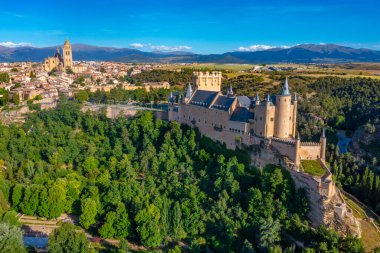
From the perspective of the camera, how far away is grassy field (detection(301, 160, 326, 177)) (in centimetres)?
3506

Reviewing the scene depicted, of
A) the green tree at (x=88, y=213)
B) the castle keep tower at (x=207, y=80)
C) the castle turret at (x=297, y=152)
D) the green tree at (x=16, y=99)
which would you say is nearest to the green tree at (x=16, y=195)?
the green tree at (x=88, y=213)

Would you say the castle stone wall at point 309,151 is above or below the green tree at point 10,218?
above

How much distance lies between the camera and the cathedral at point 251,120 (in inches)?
1502

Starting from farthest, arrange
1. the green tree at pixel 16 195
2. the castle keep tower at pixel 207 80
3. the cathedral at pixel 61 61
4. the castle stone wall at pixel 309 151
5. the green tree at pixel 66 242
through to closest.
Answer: the cathedral at pixel 61 61 → the castle keep tower at pixel 207 80 → the green tree at pixel 16 195 → the castle stone wall at pixel 309 151 → the green tree at pixel 66 242

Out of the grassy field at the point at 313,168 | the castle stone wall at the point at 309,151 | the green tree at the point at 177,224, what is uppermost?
the castle stone wall at the point at 309,151

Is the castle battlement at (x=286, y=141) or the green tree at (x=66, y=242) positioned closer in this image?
the green tree at (x=66, y=242)

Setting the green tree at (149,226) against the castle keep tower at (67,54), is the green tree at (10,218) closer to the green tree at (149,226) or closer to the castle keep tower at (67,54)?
the green tree at (149,226)

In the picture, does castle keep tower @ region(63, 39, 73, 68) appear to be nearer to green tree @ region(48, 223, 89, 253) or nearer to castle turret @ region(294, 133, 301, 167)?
green tree @ region(48, 223, 89, 253)

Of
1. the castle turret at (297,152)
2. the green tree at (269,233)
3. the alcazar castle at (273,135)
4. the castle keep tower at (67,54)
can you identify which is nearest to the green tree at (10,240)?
the green tree at (269,233)

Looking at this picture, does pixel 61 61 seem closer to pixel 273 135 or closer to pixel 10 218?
pixel 10 218

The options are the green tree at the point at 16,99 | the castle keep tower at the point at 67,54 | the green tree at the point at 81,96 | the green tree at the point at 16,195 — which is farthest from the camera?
the castle keep tower at the point at 67,54

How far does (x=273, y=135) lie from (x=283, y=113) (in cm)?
262

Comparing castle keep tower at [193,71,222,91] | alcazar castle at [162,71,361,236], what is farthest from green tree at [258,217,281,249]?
castle keep tower at [193,71,222,91]

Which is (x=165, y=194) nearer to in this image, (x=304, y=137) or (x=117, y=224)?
(x=117, y=224)
